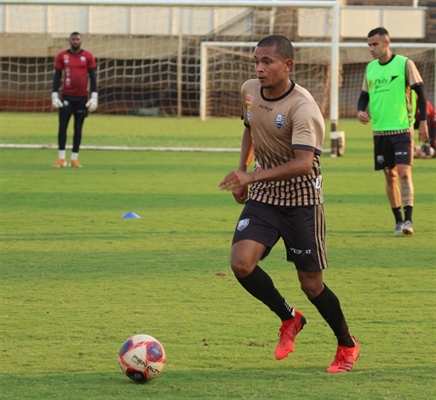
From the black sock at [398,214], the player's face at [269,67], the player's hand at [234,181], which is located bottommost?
the black sock at [398,214]

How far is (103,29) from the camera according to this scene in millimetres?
34219

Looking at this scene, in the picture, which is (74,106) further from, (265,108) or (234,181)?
(234,181)

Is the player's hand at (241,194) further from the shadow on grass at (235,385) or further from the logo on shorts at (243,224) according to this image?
the shadow on grass at (235,385)

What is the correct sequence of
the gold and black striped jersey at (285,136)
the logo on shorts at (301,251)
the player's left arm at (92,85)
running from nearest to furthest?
the gold and black striped jersey at (285,136)
the logo on shorts at (301,251)
the player's left arm at (92,85)

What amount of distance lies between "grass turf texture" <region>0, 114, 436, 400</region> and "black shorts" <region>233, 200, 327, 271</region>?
61 centimetres

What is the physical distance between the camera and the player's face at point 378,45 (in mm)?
9570

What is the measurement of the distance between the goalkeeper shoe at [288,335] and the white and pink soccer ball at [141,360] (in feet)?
2.46

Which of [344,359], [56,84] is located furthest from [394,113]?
[56,84]

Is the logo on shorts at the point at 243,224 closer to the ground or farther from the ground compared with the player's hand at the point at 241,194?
closer to the ground

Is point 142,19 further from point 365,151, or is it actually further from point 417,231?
point 417,231

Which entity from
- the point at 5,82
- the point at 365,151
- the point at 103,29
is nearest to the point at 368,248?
the point at 365,151

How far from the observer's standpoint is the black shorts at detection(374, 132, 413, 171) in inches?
384

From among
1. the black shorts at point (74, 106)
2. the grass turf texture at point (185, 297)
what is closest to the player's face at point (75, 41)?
the black shorts at point (74, 106)

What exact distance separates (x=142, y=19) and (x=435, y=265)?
25.4 metres
